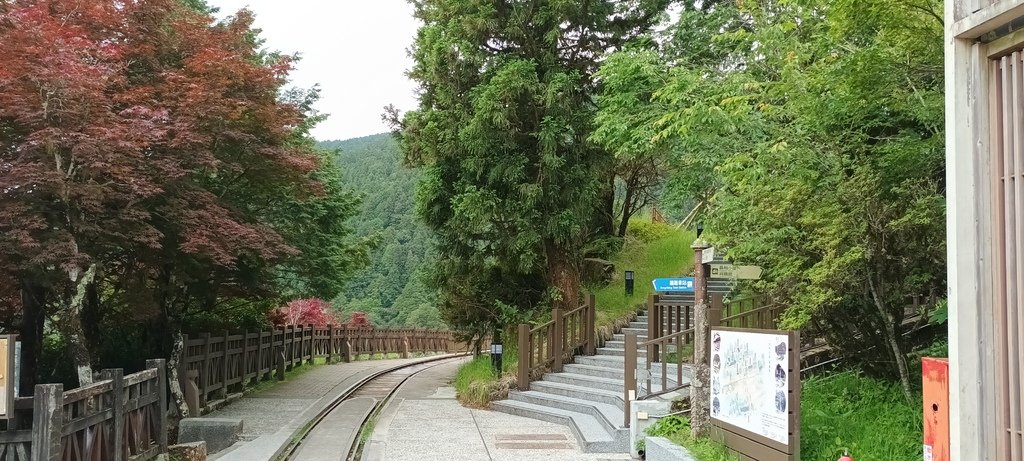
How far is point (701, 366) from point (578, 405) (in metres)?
3.83

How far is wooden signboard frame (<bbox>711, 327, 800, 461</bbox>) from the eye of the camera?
5.56m

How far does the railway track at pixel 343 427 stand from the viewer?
30.4ft

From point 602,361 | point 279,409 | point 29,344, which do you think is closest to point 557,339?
point 602,361

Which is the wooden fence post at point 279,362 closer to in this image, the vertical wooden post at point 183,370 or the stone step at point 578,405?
the vertical wooden post at point 183,370

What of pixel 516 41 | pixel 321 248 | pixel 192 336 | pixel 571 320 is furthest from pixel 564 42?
pixel 192 336

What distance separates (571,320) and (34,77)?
8.97 meters

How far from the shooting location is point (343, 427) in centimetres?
1132

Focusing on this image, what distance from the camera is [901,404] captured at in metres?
7.23

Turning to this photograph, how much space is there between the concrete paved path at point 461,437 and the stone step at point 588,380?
1309 mm

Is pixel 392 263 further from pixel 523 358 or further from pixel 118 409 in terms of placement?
pixel 118 409

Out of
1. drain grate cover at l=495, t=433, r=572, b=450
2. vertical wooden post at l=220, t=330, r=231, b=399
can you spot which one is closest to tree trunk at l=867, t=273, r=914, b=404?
drain grate cover at l=495, t=433, r=572, b=450

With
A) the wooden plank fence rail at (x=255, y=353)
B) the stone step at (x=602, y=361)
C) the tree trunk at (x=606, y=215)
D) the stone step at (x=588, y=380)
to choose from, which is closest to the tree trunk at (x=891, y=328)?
the stone step at (x=588, y=380)

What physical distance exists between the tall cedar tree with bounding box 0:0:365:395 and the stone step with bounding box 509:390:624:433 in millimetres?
4344

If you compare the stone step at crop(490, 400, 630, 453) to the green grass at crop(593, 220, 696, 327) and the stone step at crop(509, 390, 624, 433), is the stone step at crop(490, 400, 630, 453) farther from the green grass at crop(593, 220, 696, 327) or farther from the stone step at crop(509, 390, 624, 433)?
the green grass at crop(593, 220, 696, 327)
